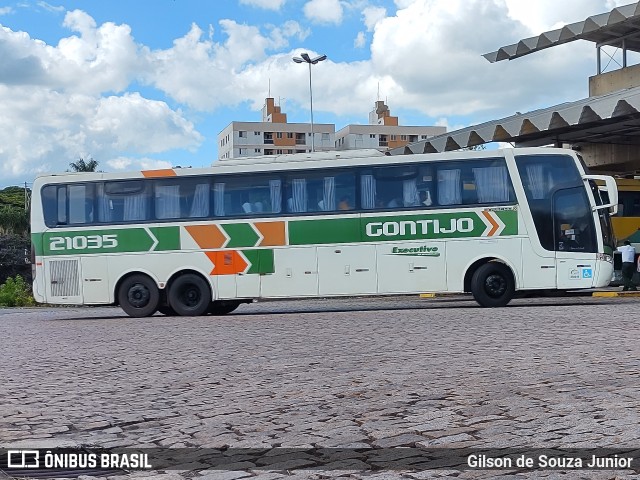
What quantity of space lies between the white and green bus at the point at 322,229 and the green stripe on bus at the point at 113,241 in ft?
0.08

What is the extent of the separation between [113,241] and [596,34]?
21663 mm

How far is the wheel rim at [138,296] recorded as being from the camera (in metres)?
19.1

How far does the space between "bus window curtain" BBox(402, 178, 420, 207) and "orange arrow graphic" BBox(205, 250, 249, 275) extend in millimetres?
3897

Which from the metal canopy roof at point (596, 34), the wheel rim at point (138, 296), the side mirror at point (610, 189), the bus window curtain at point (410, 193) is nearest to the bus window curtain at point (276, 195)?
the bus window curtain at point (410, 193)

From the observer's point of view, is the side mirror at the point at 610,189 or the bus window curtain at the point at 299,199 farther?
the bus window curtain at the point at 299,199

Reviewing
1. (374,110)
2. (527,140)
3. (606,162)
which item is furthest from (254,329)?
(374,110)

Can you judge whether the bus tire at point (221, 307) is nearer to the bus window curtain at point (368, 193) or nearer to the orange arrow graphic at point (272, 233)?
the orange arrow graphic at point (272, 233)

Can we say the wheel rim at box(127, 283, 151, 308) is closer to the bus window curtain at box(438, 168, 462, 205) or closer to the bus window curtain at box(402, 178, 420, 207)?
the bus window curtain at box(402, 178, 420, 207)

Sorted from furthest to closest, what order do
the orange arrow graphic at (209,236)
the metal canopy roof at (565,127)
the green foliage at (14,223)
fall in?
the green foliage at (14,223)
the metal canopy roof at (565,127)
the orange arrow graphic at (209,236)

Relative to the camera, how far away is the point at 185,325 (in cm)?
1589

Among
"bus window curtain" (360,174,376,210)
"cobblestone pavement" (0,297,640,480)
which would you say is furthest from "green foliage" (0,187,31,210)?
"cobblestone pavement" (0,297,640,480)

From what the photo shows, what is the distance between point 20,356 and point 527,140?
2171 centimetres

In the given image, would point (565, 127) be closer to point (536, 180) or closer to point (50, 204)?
point (536, 180)

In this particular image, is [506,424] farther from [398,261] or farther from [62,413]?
[398,261]
